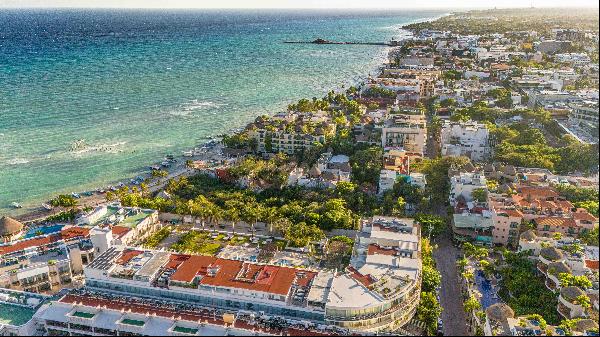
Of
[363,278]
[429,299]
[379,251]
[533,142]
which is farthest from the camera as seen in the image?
[533,142]

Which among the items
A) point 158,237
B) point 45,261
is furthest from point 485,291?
point 45,261

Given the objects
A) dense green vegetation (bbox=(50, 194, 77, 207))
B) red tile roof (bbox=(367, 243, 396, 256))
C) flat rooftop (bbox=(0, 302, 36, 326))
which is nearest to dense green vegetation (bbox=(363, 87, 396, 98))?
dense green vegetation (bbox=(50, 194, 77, 207))

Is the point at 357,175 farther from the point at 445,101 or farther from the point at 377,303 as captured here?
the point at 445,101

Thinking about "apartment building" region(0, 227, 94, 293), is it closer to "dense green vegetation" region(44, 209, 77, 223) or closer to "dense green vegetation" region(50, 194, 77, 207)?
"dense green vegetation" region(44, 209, 77, 223)

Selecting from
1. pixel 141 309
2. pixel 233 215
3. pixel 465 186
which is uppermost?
pixel 141 309

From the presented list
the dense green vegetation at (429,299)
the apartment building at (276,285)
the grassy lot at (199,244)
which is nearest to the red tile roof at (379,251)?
the apartment building at (276,285)

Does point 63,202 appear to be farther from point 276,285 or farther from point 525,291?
point 525,291
